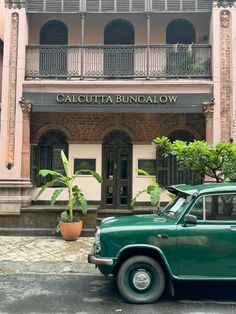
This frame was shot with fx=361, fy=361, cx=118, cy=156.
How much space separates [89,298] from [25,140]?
22.1 ft

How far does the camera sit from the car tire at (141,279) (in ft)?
17.9

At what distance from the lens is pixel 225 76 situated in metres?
11.3

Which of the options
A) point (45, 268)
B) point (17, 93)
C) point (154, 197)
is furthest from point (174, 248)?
point (17, 93)

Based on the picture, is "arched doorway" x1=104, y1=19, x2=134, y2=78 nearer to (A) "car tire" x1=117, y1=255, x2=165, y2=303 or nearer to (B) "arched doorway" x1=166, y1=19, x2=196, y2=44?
(B) "arched doorway" x1=166, y1=19, x2=196, y2=44

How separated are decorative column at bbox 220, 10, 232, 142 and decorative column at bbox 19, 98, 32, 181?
6069mm

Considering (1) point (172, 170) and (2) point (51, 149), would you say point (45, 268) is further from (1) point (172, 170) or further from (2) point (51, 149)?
(1) point (172, 170)

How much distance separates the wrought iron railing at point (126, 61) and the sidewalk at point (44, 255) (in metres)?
5.20

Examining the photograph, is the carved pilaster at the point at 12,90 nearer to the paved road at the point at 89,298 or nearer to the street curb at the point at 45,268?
the street curb at the point at 45,268

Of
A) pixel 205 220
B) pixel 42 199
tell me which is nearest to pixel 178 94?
pixel 42 199

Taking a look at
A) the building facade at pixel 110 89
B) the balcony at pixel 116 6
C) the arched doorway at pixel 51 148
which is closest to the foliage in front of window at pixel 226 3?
the building facade at pixel 110 89

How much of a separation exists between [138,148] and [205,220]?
7308mm

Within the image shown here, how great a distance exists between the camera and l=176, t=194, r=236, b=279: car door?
5.32 meters

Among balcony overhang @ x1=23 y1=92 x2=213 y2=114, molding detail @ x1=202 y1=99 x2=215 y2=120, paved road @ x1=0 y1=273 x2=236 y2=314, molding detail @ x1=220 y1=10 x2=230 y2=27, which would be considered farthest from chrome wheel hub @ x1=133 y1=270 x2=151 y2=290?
molding detail @ x1=220 y1=10 x2=230 y2=27

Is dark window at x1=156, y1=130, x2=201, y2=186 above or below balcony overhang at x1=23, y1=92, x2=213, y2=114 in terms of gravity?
below
